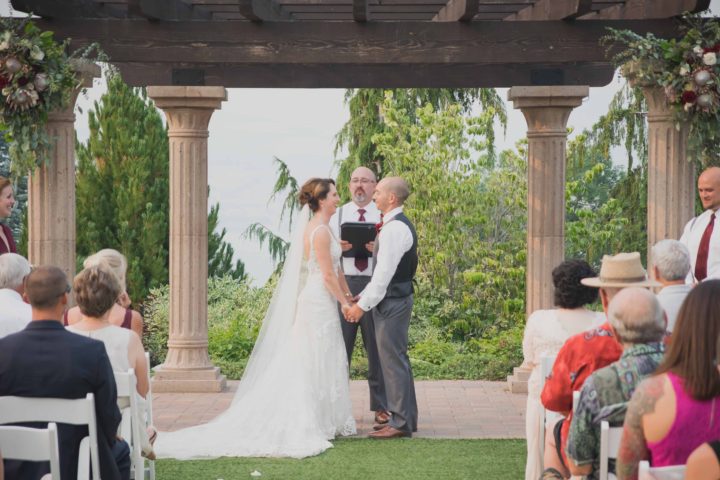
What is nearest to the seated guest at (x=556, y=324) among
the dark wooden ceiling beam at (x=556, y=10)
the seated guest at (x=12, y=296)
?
the seated guest at (x=12, y=296)

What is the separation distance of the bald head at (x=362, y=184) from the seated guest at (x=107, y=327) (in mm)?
3623

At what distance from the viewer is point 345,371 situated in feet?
27.8

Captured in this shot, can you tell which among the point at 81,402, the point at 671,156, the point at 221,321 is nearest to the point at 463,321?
the point at 221,321

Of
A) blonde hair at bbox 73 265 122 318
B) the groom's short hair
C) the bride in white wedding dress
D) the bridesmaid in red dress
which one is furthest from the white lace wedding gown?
blonde hair at bbox 73 265 122 318

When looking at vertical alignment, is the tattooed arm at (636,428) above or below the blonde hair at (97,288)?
below

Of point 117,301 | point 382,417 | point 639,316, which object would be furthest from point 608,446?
point 382,417

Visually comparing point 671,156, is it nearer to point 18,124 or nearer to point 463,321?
point 18,124

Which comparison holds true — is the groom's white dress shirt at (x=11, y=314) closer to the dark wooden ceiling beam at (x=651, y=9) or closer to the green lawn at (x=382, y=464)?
the green lawn at (x=382, y=464)

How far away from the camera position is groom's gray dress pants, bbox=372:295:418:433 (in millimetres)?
8297

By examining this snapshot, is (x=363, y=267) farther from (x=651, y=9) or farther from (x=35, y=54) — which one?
(x=651, y=9)

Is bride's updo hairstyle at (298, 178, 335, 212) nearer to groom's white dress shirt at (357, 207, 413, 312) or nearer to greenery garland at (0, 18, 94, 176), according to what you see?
groom's white dress shirt at (357, 207, 413, 312)

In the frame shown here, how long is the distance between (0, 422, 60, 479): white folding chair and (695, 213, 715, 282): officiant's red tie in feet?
16.1

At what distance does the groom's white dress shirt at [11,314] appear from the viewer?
589 centimetres

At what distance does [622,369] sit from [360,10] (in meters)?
5.47
